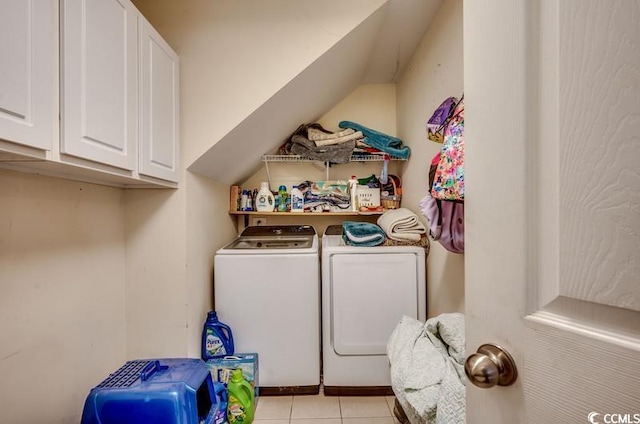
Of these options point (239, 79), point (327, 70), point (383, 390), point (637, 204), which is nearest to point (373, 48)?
point (327, 70)

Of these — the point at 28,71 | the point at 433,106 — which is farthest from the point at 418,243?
the point at 28,71

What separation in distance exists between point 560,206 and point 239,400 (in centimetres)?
181

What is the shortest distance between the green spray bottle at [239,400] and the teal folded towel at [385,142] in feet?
6.25

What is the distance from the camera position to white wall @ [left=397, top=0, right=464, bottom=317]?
1.53 m

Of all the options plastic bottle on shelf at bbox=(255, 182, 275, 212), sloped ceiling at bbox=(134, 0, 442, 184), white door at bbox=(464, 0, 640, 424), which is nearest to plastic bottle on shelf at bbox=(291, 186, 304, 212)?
plastic bottle on shelf at bbox=(255, 182, 275, 212)

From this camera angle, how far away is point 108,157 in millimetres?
1060

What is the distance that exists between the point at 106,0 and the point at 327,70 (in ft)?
3.94

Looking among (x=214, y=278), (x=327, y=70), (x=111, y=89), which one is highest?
(x=327, y=70)

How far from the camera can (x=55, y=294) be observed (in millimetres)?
1181

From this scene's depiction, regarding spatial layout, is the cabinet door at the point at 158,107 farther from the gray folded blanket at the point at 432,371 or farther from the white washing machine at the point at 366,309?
the gray folded blanket at the point at 432,371

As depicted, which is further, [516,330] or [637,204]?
[516,330]

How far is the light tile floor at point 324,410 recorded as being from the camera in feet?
5.55

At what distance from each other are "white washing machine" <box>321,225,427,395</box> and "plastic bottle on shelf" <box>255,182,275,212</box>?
0.76m

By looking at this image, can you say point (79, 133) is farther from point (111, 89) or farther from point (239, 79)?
point (239, 79)
